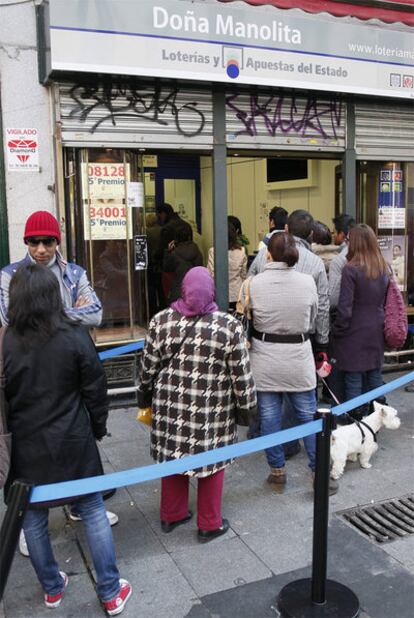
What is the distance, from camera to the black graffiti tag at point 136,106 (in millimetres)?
5293

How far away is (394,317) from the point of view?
4996 millimetres

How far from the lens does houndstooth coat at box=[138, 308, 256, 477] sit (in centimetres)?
335

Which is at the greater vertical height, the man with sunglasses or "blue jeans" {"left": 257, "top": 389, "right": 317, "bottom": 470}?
the man with sunglasses

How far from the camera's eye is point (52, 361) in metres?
2.70

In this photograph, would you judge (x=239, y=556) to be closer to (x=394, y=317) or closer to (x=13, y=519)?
(x=13, y=519)

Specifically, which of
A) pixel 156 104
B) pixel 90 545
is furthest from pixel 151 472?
pixel 156 104

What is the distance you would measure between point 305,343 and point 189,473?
4.11 feet

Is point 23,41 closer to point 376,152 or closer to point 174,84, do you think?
point 174,84

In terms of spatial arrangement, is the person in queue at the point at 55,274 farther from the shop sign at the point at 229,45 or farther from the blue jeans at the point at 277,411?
the shop sign at the point at 229,45

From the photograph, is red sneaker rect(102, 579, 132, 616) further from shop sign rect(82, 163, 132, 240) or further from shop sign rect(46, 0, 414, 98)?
shop sign rect(46, 0, 414, 98)

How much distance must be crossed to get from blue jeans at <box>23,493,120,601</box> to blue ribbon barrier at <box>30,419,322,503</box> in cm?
26

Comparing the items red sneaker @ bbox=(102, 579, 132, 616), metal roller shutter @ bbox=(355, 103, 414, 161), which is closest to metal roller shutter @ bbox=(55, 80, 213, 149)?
metal roller shutter @ bbox=(355, 103, 414, 161)

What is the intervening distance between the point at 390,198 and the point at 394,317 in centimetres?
256

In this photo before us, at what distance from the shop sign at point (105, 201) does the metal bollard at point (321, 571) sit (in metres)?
3.35
